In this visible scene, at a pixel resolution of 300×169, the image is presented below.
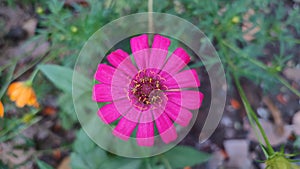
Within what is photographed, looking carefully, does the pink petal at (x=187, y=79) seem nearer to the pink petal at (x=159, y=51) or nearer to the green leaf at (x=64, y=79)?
the pink petal at (x=159, y=51)

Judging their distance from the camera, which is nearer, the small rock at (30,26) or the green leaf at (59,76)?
the green leaf at (59,76)

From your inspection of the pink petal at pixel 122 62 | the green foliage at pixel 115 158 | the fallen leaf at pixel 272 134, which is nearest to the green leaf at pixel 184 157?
the green foliage at pixel 115 158

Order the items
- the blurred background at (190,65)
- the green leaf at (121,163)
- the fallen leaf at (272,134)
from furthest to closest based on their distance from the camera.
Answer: the fallen leaf at (272,134)
the blurred background at (190,65)
the green leaf at (121,163)

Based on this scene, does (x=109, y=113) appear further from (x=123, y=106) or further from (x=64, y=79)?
(x=64, y=79)

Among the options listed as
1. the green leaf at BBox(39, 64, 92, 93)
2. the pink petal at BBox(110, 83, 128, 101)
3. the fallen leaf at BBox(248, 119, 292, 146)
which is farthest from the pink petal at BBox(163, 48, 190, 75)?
the fallen leaf at BBox(248, 119, 292, 146)

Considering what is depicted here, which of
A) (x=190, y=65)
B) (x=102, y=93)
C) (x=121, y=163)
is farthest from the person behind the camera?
(x=190, y=65)

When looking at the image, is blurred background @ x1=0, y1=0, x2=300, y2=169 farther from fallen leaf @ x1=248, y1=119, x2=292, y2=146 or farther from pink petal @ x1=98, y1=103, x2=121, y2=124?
pink petal @ x1=98, y1=103, x2=121, y2=124

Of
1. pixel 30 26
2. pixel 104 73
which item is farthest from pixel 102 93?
pixel 30 26
